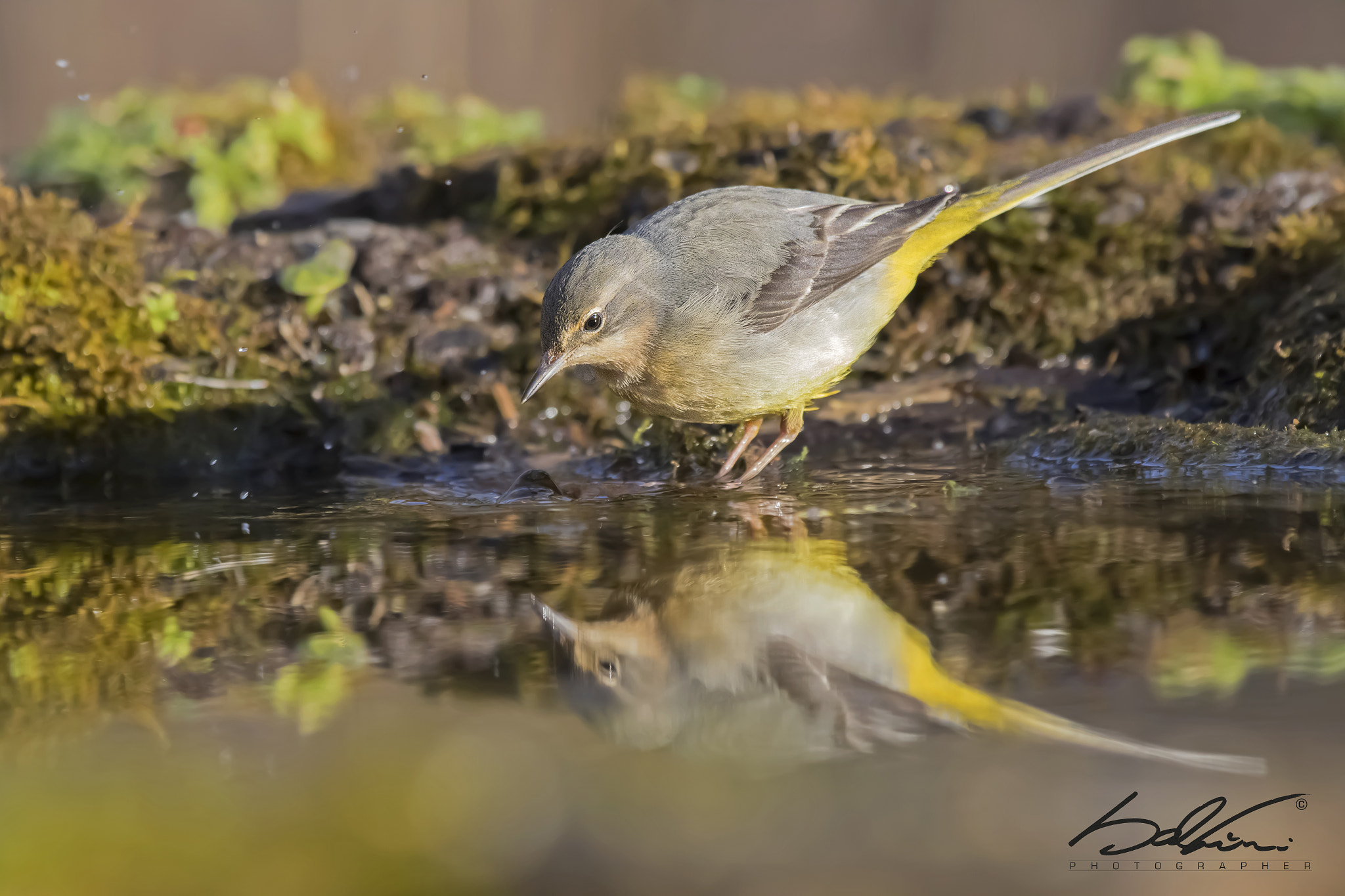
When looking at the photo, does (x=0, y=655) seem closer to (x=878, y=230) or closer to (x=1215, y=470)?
(x=878, y=230)

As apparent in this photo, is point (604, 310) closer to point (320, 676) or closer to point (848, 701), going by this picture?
point (320, 676)

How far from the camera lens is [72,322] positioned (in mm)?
6340

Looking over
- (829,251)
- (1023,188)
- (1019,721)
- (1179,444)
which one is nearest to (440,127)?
(829,251)

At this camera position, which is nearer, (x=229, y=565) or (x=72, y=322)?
(x=229, y=565)

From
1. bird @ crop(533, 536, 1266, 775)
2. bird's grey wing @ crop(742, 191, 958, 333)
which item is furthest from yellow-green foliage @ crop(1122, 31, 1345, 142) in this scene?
bird @ crop(533, 536, 1266, 775)

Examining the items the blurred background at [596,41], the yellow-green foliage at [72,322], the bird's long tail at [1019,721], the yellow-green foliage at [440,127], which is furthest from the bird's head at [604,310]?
the blurred background at [596,41]

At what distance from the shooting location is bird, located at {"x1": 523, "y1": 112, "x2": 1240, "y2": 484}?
530cm

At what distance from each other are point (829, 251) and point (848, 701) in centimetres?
329

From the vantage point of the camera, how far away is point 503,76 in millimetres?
17781

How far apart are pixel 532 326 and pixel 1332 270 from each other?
14.0ft

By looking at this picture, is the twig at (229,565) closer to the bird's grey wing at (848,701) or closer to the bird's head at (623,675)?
the bird's head at (623,675)

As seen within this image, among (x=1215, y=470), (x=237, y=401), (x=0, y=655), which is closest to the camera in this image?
(x=0, y=655)

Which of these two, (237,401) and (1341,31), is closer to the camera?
(237,401)

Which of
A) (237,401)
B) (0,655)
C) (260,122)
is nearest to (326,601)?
(0,655)
